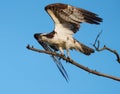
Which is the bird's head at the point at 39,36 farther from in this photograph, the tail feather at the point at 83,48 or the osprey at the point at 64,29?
the tail feather at the point at 83,48

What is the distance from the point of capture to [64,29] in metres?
12.0

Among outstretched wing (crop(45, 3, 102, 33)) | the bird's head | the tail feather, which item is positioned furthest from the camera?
the bird's head

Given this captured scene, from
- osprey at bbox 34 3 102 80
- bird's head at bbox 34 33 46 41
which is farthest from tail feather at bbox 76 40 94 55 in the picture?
bird's head at bbox 34 33 46 41

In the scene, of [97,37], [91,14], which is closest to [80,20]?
[91,14]

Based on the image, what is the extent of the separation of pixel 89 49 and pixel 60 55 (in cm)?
122

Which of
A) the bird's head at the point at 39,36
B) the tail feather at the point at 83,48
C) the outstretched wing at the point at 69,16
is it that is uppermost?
the outstretched wing at the point at 69,16

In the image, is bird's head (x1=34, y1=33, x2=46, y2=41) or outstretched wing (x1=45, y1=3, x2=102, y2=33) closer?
outstretched wing (x1=45, y1=3, x2=102, y2=33)

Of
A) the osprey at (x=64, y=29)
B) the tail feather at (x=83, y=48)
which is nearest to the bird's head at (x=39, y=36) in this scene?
the osprey at (x=64, y=29)

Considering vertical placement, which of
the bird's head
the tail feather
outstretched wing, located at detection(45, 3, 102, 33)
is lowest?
the tail feather

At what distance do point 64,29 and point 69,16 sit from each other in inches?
26.7

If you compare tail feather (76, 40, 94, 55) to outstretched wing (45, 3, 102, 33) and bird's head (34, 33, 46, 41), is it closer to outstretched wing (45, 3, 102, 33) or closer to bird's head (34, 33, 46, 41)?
outstretched wing (45, 3, 102, 33)

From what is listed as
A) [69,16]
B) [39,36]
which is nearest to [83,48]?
[69,16]

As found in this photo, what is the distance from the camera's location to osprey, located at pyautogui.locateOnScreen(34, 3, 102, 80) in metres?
11.1

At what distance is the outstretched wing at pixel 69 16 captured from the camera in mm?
10820
